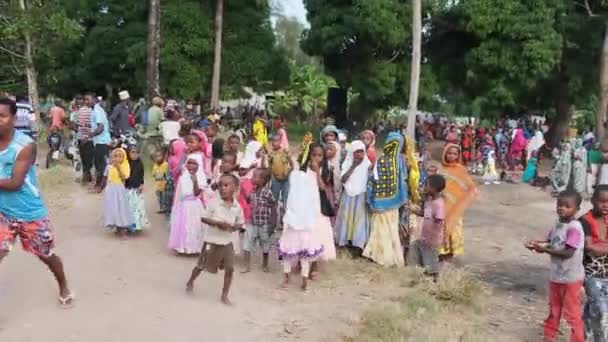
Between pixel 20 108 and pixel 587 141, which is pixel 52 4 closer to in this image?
pixel 20 108

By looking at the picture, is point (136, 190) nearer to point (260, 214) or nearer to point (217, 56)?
point (260, 214)

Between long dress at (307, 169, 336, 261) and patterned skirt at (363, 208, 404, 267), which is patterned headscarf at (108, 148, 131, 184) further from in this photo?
patterned skirt at (363, 208, 404, 267)

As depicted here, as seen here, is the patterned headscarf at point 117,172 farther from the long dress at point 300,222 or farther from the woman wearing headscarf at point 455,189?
the woman wearing headscarf at point 455,189

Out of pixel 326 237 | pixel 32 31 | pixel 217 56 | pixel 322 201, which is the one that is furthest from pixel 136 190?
pixel 217 56

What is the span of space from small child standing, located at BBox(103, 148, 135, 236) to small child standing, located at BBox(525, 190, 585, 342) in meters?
4.79

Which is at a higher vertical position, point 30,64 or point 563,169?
point 30,64

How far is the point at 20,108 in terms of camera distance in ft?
38.0

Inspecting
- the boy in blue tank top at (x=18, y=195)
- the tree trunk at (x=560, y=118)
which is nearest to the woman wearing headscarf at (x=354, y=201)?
the boy in blue tank top at (x=18, y=195)

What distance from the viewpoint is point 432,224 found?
22.4ft

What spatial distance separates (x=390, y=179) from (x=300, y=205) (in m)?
1.36

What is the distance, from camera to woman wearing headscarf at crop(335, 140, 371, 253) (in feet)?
25.2

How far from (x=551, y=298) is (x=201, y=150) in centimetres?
416

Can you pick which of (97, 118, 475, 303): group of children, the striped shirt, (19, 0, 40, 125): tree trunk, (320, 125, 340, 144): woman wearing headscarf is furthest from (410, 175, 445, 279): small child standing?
(19, 0, 40, 125): tree trunk

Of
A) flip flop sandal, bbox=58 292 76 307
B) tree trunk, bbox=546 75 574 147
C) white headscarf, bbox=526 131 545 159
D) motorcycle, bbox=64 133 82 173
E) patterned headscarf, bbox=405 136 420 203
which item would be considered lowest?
flip flop sandal, bbox=58 292 76 307
